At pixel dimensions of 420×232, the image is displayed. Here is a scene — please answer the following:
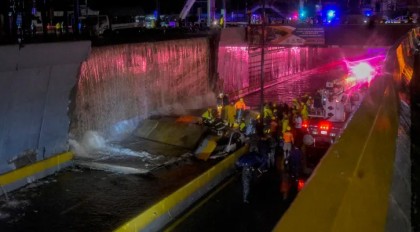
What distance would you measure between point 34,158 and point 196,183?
4.24 metres

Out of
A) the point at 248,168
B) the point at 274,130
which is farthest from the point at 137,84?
the point at 248,168

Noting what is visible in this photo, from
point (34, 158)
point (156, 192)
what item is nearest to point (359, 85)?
point (156, 192)

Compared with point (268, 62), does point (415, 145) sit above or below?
below

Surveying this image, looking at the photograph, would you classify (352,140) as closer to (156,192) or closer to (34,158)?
(156,192)

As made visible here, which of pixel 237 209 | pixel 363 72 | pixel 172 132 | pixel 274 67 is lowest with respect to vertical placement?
pixel 237 209

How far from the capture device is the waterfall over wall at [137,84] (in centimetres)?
1529

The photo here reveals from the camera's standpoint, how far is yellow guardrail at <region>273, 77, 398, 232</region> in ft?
9.01

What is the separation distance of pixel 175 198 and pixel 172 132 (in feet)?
17.4

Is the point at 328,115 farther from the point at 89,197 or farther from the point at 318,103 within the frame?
the point at 89,197

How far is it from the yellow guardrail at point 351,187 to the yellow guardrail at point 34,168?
874cm

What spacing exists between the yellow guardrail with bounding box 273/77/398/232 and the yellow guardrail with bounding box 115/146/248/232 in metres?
5.28

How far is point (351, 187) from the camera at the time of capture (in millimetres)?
3291

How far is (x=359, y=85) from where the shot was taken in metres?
20.5

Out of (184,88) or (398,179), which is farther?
(184,88)
